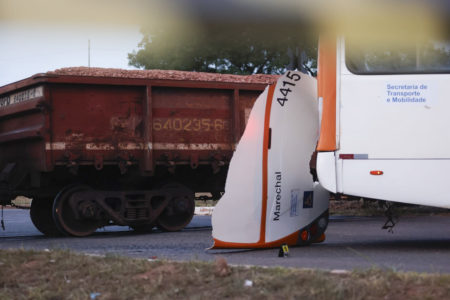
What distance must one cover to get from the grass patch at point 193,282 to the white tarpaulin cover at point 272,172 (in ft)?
6.91

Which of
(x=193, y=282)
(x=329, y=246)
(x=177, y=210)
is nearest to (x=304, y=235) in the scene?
(x=329, y=246)

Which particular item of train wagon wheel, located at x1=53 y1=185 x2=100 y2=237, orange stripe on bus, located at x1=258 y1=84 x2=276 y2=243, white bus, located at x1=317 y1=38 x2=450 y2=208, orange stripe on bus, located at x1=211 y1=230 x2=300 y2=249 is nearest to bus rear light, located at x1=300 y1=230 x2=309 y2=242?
orange stripe on bus, located at x1=211 y1=230 x2=300 y2=249

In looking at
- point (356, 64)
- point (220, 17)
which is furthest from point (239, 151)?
point (220, 17)

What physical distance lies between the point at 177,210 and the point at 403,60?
608 cm

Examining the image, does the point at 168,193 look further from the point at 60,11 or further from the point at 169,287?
the point at 60,11

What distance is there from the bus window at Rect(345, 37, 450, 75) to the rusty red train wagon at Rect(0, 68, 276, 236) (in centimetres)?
514

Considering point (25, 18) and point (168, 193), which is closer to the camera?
point (25, 18)

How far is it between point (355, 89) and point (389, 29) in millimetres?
4661

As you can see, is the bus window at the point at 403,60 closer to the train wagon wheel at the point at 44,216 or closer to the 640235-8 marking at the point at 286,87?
the 640235-8 marking at the point at 286,87

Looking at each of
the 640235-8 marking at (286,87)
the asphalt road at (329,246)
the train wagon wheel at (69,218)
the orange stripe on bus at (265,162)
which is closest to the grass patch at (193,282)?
the asphalt road at (329,246)

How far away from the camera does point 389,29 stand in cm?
330

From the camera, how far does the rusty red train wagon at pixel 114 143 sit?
38.2 feet

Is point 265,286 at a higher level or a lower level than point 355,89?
lower

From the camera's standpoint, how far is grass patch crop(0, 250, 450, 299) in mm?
4383
